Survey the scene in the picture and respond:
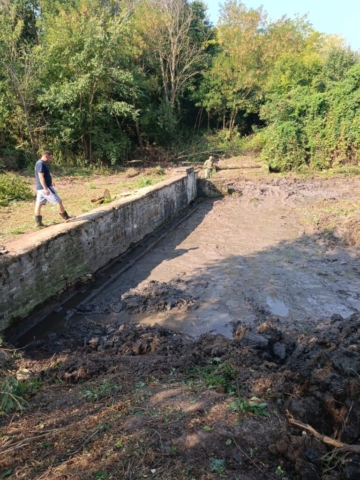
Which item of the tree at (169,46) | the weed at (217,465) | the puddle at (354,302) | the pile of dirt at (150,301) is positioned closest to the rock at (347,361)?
the weed at (217,465)

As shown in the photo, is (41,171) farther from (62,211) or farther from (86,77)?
(86,77)

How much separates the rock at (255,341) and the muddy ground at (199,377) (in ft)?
0.05

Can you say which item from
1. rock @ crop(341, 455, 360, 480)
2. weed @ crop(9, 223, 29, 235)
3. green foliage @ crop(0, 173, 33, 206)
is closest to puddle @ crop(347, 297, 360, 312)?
rock @ crop(341, 455, 360, 480)

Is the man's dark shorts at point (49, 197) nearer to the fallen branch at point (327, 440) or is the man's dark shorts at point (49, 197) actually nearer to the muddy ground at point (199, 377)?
the muddy ground at point (199, 377)

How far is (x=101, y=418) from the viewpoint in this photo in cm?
348

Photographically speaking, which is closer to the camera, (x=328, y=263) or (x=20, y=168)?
(x=328, y=263)

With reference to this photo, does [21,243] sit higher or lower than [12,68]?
lower

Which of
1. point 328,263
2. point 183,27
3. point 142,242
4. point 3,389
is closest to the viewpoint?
point 3,389

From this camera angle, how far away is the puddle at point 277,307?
702 cm

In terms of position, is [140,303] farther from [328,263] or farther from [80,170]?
[80,170]

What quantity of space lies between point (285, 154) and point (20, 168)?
14264 mm

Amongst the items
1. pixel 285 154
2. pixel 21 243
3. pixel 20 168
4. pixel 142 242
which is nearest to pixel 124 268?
pixel 142 242

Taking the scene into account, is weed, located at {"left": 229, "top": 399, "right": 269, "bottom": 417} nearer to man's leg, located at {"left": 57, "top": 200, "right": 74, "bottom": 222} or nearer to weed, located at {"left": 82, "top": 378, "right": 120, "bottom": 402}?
weed, located at {"left": 82, "top": 378, "right": 120, "bottom": 402}

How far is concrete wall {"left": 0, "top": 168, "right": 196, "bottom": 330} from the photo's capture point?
20.7 feet
